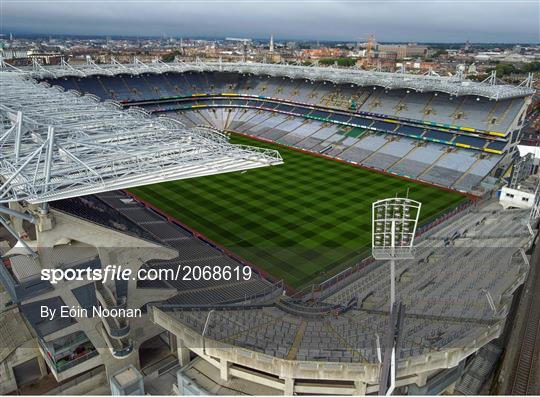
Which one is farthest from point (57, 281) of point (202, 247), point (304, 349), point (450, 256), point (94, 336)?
point (450, 256)

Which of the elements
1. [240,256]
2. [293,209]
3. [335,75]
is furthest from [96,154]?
[335,75]

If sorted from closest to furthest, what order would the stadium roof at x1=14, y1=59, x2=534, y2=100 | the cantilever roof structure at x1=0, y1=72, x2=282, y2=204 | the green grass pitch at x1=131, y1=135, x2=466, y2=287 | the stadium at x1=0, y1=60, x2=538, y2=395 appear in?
the stadium at x1=0, y1=60, x2=538, y2=395 < the cantilever roof structure at x1=0, y1=72, x2=282, y2=204 < the green grass pitch at x1=131, y1=135, x2=466, y2=287 < the stadium roof at x1=14, y1=59, x2=534, y2=100

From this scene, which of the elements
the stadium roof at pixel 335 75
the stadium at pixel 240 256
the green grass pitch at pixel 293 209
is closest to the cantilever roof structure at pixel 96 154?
the stadium at pixel 240 256

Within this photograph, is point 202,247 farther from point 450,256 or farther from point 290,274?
point 450,256

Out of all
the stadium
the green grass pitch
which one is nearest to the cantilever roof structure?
the stadium

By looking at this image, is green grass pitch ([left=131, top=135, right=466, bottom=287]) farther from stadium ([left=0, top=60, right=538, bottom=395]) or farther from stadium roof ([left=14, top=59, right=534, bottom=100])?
stadium roof ([left=14, top=59, right=534, bottom=100])
